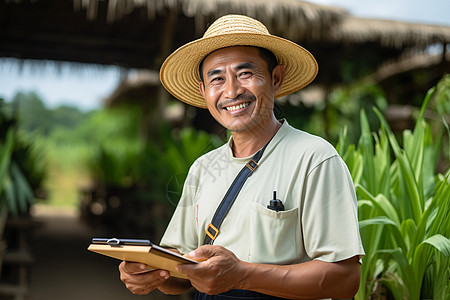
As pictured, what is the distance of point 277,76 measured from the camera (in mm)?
1327

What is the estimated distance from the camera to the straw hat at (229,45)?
4.01 ft

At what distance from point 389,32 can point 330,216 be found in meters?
5.30

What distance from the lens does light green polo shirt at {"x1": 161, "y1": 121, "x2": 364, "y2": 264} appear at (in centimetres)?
105

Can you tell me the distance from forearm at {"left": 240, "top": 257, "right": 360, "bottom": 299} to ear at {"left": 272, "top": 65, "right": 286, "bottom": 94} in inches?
20.0

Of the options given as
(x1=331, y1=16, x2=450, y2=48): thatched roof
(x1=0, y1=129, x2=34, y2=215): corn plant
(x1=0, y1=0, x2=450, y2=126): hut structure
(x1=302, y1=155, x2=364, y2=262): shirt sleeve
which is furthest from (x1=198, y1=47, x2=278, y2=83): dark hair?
(x1=331, y1=16, x2=450, y2=48): thatched roof

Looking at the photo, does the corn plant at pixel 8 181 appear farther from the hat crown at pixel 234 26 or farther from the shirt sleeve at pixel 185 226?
the hat crown at pixel 234 26

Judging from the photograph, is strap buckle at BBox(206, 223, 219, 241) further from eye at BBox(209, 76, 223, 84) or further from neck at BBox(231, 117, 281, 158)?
eye at BBox(209, 76, 223, 84)

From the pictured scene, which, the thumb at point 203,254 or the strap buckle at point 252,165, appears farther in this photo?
the strap buckle at point 252,165

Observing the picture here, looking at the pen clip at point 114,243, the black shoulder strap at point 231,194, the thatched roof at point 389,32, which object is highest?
the thatched roof at point 389,32

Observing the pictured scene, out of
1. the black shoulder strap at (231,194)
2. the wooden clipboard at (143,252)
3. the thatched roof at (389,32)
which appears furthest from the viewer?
the thatched roof at (389,32)

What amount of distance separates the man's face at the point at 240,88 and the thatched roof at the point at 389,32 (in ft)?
15.0

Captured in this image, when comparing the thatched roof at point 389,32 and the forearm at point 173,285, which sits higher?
the thatched roof at point 389,32

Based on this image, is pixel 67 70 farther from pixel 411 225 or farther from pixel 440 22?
pixel 411 225

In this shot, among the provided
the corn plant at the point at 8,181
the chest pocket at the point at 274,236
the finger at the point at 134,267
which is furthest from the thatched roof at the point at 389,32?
the finger at the point at 134,267
